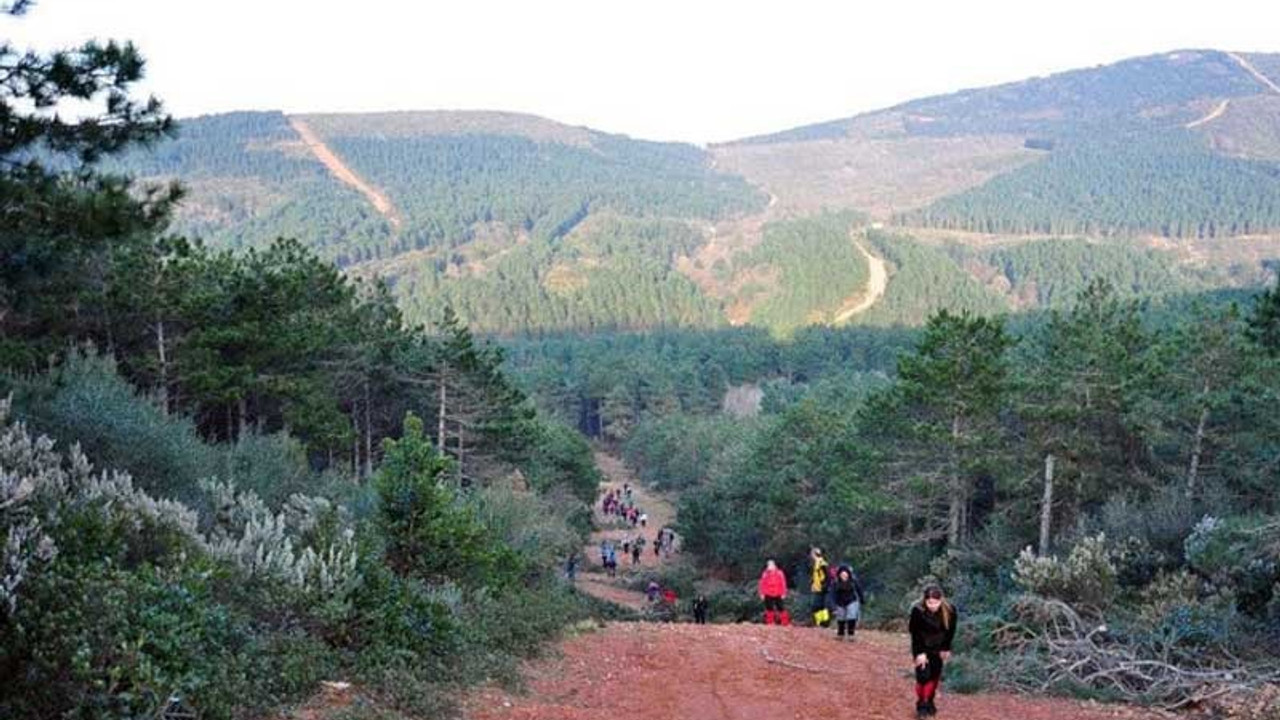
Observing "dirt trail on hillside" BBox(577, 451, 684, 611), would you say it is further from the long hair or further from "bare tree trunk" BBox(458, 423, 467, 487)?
the long hair

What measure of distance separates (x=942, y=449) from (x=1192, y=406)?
6.03 metres

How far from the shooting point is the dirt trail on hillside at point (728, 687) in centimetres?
927

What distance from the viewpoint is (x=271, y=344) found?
23109 mm

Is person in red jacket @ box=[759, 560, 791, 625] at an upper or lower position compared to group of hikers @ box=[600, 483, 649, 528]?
upper

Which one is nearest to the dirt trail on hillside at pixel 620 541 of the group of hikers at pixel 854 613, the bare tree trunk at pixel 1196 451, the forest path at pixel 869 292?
the group of hikers at pixel 854 613

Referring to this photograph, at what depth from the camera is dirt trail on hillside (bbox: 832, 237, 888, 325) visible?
5497 inches

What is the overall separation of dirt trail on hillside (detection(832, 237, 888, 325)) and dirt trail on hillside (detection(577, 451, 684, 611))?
200 ft

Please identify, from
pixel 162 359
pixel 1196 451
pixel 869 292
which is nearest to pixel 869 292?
pixel 869 292

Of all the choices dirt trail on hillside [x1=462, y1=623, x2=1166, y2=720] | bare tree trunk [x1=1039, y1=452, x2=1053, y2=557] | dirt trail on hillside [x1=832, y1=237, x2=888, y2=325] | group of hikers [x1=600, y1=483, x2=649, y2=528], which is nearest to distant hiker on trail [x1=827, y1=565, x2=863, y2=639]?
dirt trail on hillside [x1=462, y1=623, x2=1166, y2=720]

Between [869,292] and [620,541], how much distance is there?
364 ft

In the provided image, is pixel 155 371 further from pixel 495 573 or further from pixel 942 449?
pixel 942 449

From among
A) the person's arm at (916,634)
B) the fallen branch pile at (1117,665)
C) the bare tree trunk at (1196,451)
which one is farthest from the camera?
Answer: the bare tree trunk at (1196,451)

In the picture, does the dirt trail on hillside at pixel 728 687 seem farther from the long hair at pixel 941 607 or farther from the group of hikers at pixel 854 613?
the long hair at pixel 941 607

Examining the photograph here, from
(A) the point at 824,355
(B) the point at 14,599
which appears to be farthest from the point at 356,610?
(A) the point at 824,355
